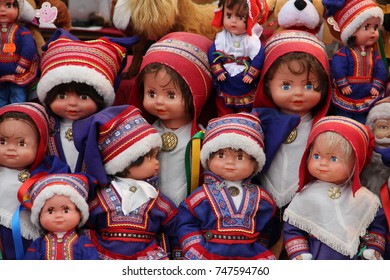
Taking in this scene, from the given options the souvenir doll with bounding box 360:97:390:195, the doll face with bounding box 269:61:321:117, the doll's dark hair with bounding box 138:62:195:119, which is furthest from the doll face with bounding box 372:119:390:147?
the doll's dark hair with bounding box 138:62:195:119

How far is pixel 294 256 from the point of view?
277 cm

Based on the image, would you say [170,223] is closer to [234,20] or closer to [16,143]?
[16,143]

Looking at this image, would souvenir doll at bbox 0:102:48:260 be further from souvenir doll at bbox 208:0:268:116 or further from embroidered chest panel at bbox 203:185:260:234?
souvenir doll at bbox 208:0:268:116

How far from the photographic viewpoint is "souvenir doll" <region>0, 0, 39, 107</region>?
3.24 meters

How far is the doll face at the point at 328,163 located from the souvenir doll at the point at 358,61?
46 centimetres

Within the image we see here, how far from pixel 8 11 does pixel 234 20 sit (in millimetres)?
1174

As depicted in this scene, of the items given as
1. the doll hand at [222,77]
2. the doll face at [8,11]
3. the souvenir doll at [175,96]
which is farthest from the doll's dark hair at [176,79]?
the doll face at [8,11]

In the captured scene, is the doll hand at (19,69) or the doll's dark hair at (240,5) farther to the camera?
the doll hand at (19,69)

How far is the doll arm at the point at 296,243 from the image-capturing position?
2.76m

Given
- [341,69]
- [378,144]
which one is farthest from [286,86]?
[378,144]

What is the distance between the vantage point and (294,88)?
9.87 ft

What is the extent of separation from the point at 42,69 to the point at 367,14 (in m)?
1.65

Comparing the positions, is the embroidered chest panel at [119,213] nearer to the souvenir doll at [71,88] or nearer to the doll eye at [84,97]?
the souvenir doll at [71,88]
